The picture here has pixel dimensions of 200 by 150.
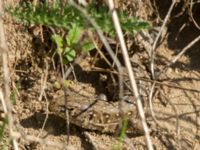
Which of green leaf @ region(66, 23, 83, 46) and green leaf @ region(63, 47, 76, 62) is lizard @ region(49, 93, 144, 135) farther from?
green leaf @ region(66, 23, 83, 46)

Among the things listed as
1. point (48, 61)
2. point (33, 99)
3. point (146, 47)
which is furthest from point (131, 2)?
point (33, 99)

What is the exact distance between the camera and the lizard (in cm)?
416

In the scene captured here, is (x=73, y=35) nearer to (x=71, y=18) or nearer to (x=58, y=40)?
(x=58, y=40)

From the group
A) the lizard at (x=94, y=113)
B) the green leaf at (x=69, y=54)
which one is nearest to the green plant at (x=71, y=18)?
the green leaf at (x=69, y=54)

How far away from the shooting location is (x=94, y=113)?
4.36m

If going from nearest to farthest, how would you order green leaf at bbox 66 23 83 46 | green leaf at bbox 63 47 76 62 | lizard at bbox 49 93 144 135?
green leaf at bbox 66 23 83 46 → green leaf at bbox 63 47 76 62 → lizard at bbox 49 93 144 135

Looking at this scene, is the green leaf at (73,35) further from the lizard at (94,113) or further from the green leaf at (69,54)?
the lizard at (94,113)

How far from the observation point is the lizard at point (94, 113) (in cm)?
416

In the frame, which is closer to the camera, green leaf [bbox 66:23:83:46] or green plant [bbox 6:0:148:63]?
green plant [bbox 6:0:148:63]

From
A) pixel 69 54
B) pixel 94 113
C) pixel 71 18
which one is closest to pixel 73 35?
pixel 69 54

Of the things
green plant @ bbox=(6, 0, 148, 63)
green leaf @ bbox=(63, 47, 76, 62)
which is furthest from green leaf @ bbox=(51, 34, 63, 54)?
green plant @ bbox=(6, 0, 148, 63)

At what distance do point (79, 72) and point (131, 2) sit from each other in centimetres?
70

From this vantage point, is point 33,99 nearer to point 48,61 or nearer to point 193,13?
point 48,61

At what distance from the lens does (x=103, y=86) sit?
441cm
